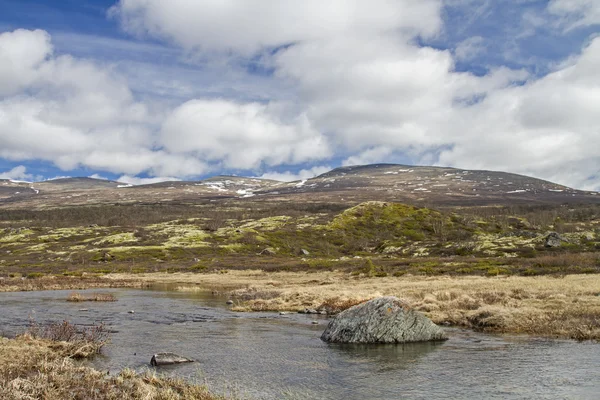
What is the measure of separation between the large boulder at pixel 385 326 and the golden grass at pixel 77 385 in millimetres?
14986

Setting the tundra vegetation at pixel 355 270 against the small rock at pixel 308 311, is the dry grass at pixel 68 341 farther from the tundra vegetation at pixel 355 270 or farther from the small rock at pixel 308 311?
the tundra vegetation at pixel 355 270

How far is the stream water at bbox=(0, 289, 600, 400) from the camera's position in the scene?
1998cm

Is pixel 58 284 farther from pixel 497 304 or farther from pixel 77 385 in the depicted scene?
pixel 77 385

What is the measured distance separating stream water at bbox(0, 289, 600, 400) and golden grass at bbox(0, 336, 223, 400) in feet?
9.04

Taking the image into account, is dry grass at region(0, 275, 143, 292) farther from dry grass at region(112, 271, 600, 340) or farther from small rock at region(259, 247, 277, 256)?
small rock at region(259, 247, 277, 256)

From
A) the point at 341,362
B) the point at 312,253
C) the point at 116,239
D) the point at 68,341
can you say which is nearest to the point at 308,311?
the point at 341,362

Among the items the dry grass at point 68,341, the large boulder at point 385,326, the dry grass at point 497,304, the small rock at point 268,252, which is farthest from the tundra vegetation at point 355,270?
the dry grass at point 68,341

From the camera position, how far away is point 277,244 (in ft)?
579

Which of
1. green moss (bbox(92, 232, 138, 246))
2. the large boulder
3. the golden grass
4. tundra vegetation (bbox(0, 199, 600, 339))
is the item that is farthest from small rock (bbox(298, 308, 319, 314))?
green moss (bbox(92, 232, 138, 246))

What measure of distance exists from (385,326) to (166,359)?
46.3 ft

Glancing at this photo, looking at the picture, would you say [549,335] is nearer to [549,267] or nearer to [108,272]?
[549,267]

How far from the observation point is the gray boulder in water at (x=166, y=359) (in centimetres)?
2509

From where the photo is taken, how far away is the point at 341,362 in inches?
1014

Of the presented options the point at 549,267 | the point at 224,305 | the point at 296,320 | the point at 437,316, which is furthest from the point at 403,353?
the point at 549,267
